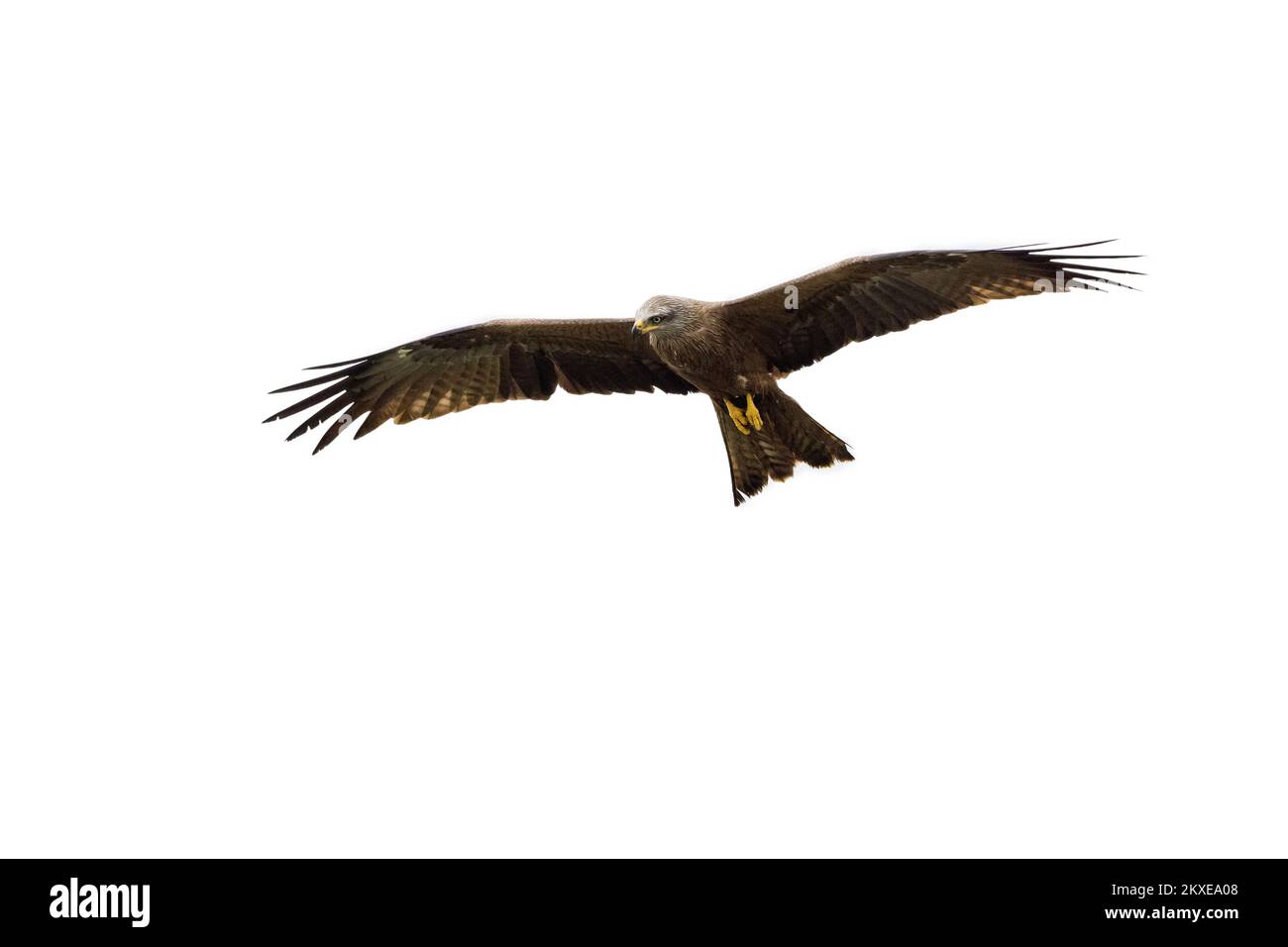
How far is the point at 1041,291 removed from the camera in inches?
346

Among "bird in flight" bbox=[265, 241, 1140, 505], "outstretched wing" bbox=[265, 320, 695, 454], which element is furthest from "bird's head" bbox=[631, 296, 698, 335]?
"outstretched wing" bbox=[265, 320, 695, 454]

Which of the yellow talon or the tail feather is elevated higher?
the yellow talon

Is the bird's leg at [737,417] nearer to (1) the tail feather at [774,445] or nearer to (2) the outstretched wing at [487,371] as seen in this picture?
(1) the tail feather at [774,445]

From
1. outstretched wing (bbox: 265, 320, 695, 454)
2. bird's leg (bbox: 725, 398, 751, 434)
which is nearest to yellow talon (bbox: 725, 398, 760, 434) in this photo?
bird's leg (bbox: 725, 398, 751, 434)

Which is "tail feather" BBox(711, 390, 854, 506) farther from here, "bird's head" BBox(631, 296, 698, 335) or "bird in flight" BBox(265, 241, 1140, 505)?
"bird's head" BBox(631, 296, 698, 335)

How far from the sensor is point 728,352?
30.0 ft

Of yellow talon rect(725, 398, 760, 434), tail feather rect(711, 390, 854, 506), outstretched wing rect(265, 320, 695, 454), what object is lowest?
tail feather rect(711, 390, 854, 506)

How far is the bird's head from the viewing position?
356 inches

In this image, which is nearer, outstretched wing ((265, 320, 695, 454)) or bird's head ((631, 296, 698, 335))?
bird's head ((631, 296, 698, 335))

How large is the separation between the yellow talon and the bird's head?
2.30ft

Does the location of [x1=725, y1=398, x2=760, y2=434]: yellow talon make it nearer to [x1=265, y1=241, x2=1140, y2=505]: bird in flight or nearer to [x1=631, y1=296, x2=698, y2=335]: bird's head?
[x1=265, y1=241, x2=1140, y2=505]: bird in flight

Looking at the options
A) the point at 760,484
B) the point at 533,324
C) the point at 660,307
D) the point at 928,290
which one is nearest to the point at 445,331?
the point at 533,324

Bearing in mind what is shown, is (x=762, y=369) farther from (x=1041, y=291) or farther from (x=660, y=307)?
(x=1041, y=291)
